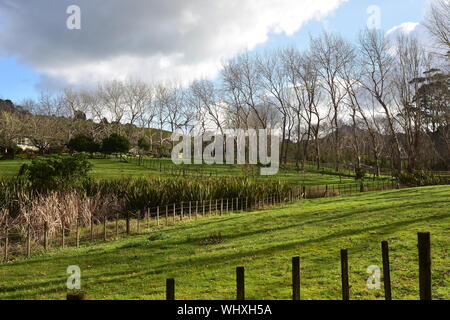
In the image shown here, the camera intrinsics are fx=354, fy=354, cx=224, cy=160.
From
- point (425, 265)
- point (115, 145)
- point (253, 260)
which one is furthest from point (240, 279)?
point (115, 145)

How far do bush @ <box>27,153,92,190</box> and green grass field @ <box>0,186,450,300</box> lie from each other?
5992mm

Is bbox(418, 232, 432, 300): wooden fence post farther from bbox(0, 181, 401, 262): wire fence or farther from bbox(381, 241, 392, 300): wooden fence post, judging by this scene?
bbox(0, 181, 401, 262): wire fence

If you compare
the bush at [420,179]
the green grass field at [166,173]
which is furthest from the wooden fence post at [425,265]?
the bush at [420,179]

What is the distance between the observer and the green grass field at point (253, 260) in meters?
5.27

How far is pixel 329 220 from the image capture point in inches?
427

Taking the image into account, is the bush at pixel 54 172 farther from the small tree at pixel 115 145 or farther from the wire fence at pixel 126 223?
the small tree at pixel 115 145

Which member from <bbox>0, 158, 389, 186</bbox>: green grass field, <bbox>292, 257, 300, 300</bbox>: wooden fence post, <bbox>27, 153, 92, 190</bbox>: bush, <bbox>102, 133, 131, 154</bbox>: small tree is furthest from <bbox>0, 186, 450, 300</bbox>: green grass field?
<bbox>102, 133, 131, 154</bbox>: small tree

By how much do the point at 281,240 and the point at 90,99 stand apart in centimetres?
6724

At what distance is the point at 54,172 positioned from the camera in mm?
14992

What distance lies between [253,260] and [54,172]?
1130 centimetres

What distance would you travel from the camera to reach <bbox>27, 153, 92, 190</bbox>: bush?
14.8 metres

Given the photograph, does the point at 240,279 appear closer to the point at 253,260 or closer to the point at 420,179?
the point at 253,260
